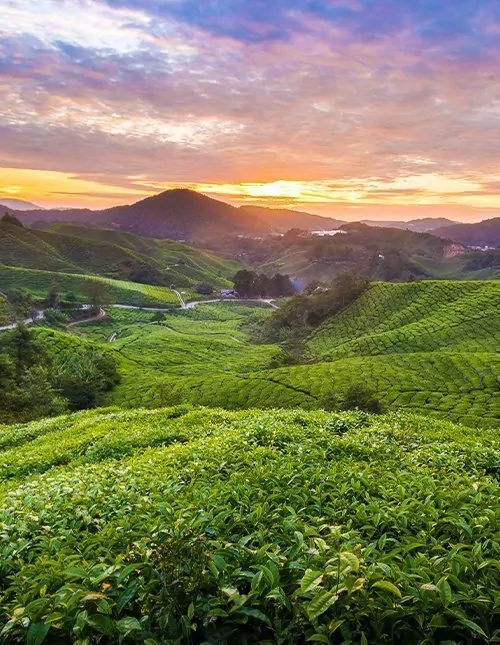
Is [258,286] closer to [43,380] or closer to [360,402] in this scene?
[43,380]

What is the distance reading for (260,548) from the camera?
4234mm

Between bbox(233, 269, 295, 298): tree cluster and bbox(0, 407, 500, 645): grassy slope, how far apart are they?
470 ft

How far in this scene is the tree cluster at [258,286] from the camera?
152 m

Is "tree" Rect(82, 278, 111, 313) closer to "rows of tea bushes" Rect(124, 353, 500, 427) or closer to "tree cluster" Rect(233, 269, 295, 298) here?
"tree cluster" Rect(233, 269, 295, 298)

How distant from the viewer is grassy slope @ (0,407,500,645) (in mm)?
3453

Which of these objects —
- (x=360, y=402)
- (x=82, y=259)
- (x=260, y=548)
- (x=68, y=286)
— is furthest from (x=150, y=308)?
(x=260, y=548)

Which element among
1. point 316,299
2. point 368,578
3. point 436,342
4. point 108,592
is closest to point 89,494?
point 108,592

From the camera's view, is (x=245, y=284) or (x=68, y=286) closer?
(x=68, y=286)

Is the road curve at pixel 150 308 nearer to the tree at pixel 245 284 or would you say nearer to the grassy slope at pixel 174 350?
the grassy slope at pixel 174 350

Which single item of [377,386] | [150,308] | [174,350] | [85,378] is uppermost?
[377,386]

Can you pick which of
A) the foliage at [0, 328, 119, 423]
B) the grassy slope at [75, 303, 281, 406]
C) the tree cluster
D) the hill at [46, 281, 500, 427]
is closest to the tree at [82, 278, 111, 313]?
the grassy slope at [75, 303, 281, 406]

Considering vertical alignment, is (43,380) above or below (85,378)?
above

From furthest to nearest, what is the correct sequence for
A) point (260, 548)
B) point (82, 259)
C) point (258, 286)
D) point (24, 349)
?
point (82, 259) < point (258, 286) < point (24, 349) < point (260, 548)

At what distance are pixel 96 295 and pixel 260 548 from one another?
341 ft
